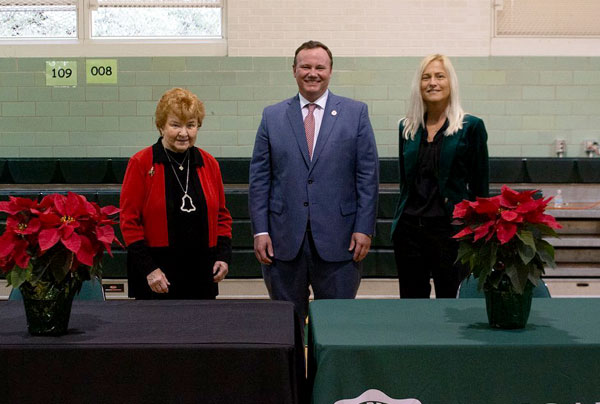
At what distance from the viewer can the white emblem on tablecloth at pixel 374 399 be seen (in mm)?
1724

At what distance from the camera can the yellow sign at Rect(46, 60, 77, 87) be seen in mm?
6562

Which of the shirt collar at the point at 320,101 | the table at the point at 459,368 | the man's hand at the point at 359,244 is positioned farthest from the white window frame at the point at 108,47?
the table at the point at 459,368

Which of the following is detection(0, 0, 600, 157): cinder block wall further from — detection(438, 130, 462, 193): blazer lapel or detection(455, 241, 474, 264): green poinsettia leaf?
detection(455, 241, 474, 264): green poinsettia leaf

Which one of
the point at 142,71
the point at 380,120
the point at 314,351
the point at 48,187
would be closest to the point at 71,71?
the point at 142,71

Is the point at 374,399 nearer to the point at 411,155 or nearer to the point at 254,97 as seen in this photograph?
the point at 411,155

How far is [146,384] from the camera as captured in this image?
5.45ft

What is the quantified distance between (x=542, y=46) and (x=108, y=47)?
13.2 feet

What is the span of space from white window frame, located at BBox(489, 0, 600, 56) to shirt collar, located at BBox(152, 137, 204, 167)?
15.0ft

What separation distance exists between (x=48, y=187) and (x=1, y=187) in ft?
1.38

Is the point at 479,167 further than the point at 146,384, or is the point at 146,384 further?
the point at 479,167

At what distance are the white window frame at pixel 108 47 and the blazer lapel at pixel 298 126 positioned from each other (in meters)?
3.79

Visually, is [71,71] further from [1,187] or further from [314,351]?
[314,351]

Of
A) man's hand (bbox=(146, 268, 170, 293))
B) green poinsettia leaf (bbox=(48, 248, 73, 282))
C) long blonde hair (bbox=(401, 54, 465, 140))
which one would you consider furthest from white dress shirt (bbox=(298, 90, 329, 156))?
green poinsettia leaf (bbox=(48, 248, 73, 282))

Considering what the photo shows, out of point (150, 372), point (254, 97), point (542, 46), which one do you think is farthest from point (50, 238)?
point (542, 46)
